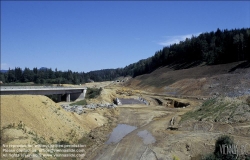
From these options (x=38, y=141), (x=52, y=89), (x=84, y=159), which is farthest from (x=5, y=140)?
(x=52, y=89)

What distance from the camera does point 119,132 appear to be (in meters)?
34.4

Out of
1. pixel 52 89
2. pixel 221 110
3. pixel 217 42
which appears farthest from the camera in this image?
pixel 217 42

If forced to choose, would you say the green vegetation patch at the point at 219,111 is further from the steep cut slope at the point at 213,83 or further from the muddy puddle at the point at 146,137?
the steep cut slope at the point at 213,83

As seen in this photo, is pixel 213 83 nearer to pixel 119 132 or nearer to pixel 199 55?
pixel 119 132

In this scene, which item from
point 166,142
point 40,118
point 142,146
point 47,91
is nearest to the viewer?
point 142,146

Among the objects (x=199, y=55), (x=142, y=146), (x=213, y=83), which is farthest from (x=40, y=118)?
(x=199, y=55)

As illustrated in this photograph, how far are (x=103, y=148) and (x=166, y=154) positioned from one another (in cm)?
679

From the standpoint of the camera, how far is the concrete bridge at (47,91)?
151ft

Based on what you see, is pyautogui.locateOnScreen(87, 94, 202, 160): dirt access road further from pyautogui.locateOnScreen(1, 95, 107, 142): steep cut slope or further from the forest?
the forest

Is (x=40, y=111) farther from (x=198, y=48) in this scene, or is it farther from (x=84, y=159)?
(x=198, y=48)

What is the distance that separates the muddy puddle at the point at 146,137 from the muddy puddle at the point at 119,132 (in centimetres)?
216

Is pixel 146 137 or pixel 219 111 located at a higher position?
pixel 219 111

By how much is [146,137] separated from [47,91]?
34.6 m

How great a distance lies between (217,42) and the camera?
396 ft
